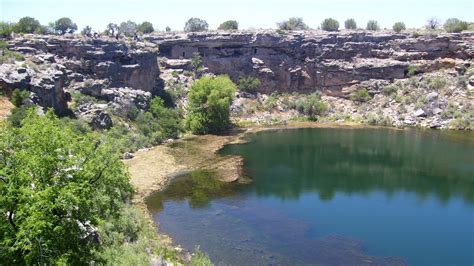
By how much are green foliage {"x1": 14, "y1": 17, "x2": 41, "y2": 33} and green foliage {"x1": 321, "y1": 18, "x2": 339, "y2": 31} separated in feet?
171

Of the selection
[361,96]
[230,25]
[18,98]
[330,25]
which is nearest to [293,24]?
[330,25]

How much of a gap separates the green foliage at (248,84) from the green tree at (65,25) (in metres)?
29.8

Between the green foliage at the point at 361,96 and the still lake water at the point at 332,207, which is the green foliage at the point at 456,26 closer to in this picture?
the green foliage at the point at 361,96

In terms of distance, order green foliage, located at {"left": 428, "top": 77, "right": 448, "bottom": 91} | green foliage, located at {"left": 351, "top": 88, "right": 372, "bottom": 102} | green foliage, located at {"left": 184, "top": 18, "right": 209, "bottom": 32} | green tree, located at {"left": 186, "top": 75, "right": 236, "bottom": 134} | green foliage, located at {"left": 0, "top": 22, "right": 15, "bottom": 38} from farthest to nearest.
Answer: green foliage, located at {"left": 184, "top": 18, "right": 209, "bottom": 32} < green foliage, located at {"left": 351, "top": 88, "right": 372, "bottom": 102} < green foliage, located at {"left": 428, "top": 77, "right": 448, "bottom": 91} < green tree, located at {"left": 186, "top": 75, "right": 236, "bottom": 134} < green foliage, located at {"left": 0, "top": 22, "right": 15, "bottom": 38}

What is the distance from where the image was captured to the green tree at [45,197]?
43.2 ft

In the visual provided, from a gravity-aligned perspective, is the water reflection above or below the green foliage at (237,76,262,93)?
below

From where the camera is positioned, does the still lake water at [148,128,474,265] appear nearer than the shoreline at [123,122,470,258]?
Yes

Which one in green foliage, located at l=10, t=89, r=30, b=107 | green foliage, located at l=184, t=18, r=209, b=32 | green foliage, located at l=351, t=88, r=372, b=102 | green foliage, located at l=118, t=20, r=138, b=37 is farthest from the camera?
green foliage, located at l=184, t=18, r=209, b=32

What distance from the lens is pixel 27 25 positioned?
6316 centimetres

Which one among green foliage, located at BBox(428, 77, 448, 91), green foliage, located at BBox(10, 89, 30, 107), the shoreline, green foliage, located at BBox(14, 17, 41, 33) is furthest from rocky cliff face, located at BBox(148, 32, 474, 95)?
green foliage, located at BBox(10, 89, 30, 107)

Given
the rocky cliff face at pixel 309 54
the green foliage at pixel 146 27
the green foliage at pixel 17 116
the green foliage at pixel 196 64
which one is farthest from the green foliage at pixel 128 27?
the green foliage at pixel 17 116

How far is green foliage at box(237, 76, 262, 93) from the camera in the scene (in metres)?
76.1

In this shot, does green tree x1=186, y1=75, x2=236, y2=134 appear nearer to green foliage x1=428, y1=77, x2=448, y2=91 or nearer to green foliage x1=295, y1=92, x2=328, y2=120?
green foliage x1=295, y1=92, x2=328, y2=120

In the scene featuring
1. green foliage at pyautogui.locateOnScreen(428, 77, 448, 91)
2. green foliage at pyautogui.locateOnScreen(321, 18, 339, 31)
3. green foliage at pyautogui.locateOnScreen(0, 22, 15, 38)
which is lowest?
green foliage at pyautogui.locateOnScreen(428, 77, 448, 91)
